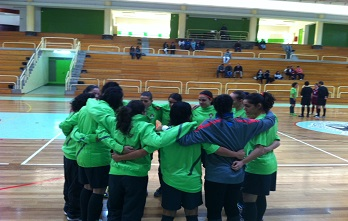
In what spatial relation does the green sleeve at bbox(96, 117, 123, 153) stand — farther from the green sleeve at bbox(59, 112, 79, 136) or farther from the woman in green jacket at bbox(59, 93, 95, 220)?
the woman in green jacket at bbox(59, 93, 95, 220)

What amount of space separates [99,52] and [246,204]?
20178 mm

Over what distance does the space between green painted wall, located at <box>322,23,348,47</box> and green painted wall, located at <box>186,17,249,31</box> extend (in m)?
7.31

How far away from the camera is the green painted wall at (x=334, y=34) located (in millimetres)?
29328

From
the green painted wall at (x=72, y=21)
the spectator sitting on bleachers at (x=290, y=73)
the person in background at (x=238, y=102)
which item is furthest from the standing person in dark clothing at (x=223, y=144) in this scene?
the green painted wall at (x=72, y=21)

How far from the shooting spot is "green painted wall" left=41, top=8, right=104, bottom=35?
26.8m

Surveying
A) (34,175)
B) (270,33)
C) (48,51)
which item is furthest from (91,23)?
(34,175)

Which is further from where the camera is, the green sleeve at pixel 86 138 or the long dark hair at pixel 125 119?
the green sleeve at pixel 86 138

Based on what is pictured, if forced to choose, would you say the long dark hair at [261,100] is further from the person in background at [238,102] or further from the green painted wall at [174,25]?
the green painted wall at [174,25]

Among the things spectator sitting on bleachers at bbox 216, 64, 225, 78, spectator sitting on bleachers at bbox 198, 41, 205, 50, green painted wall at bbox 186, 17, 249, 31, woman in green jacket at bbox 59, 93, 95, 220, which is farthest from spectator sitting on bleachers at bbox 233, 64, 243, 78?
woman in green jacket at bbox 59, 93, 95, 220

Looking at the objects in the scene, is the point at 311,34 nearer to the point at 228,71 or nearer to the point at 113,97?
the point at 228,71

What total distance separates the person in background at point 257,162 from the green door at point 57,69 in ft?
77.8

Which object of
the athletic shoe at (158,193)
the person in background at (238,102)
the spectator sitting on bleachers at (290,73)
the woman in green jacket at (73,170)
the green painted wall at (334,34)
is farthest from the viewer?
the green painted wall at (334,34)

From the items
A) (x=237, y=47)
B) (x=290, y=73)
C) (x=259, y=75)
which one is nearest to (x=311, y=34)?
(x=237, y=47)

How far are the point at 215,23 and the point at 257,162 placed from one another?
26.8m
